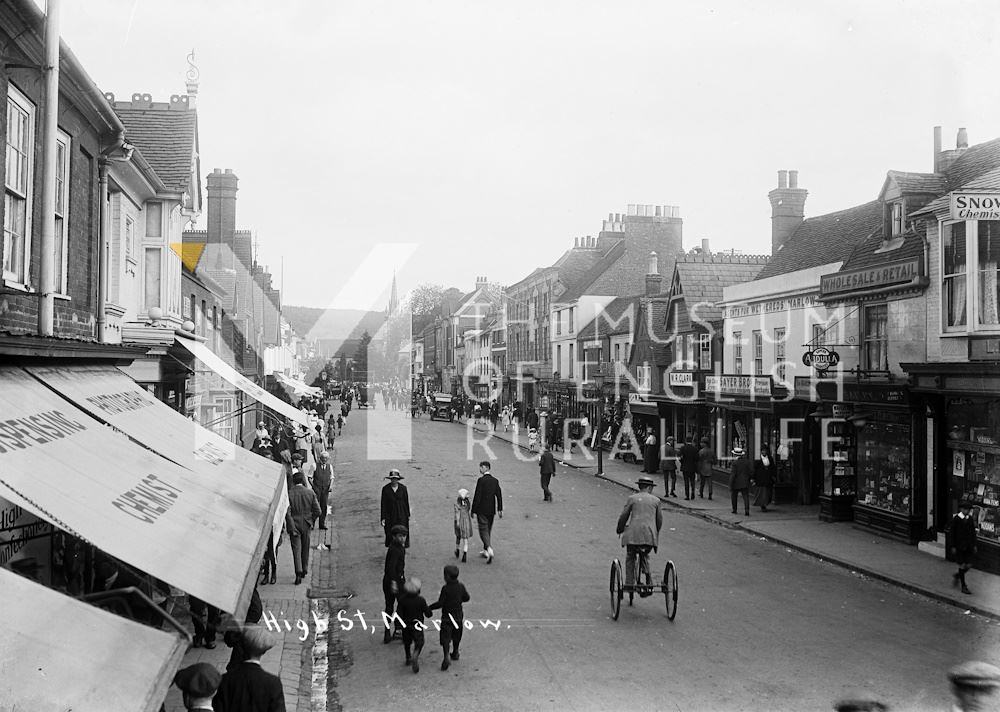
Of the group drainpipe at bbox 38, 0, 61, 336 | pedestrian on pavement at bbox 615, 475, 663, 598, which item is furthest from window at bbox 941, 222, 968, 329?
drainpipe at bbox 38, 0, 61, 336

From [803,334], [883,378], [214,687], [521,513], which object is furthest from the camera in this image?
[803,334]

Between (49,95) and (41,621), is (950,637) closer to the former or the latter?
(41,621)

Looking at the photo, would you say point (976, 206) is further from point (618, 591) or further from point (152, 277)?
point (152, 277)

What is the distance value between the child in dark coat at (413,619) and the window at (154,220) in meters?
9.93

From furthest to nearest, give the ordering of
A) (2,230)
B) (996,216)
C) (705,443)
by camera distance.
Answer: (705,443) → (996,216) → (2,230)

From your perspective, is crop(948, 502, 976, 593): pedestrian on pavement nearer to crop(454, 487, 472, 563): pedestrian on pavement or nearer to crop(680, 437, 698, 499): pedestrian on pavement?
crop(454, 487, 472, 563): pedestrian on pavement

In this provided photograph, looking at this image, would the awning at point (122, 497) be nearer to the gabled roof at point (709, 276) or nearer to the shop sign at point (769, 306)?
the shop sign at point (769, 306)

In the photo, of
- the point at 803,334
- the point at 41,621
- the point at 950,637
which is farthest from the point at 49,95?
the point at 803,334

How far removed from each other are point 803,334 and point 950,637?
43.1ft

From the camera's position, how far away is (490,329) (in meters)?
78.4

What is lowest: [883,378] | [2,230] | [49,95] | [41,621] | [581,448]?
[581,448]

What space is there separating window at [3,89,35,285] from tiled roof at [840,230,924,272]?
16145 mm

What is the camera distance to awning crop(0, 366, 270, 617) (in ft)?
14.8

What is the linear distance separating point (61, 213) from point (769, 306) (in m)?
20.5
